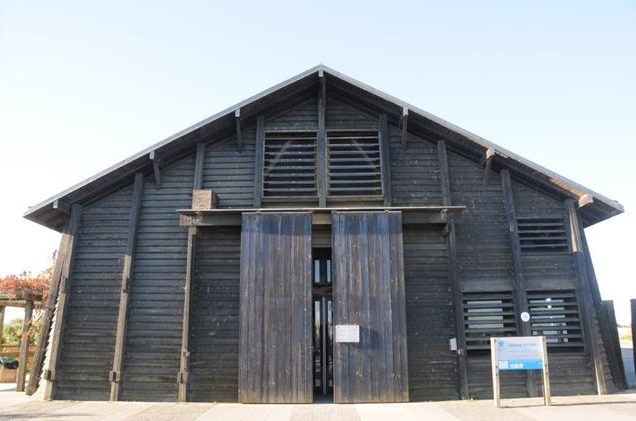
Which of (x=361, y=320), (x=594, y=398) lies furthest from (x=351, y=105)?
(x=594, y=398)

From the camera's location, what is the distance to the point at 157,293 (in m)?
11.0

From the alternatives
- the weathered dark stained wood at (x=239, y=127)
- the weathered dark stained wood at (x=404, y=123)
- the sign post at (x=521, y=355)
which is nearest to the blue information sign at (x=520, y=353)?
the sign post at (x=521, y=355)

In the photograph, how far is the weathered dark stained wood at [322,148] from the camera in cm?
1149

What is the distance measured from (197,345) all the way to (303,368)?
254 centimetres

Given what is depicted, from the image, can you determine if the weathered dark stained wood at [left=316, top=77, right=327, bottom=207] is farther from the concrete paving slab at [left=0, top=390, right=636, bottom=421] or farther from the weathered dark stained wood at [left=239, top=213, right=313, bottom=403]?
the concrete paving slab at [left=0, top=390, right=636, bottom=421]

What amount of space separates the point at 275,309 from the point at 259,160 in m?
3.82

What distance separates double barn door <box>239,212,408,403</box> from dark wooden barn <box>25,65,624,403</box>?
3 cm

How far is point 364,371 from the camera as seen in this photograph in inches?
390

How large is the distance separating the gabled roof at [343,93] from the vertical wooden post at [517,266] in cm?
52

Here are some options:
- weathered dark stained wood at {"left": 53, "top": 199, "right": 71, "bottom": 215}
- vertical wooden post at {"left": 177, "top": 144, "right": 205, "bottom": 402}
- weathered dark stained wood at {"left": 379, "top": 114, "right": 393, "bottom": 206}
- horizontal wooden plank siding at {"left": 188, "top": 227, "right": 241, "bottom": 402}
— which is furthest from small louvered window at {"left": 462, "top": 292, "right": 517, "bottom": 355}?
weathered dark stained wood at {"left": 53, "top": 199, "right": 71, "bottom": 215}

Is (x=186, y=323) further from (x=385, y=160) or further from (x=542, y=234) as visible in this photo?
(x=542, y=234)

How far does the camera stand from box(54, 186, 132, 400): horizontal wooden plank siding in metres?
10.6

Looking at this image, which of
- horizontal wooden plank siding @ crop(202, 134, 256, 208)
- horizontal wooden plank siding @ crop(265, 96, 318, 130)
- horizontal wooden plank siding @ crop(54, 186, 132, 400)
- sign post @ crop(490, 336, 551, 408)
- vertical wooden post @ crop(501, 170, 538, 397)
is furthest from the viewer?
horizontal wooden plank siding @ crop(265, 96, 318, 130)

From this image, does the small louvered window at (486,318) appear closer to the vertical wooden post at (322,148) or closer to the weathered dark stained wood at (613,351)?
the weathered dark stained wood at (613,351)
